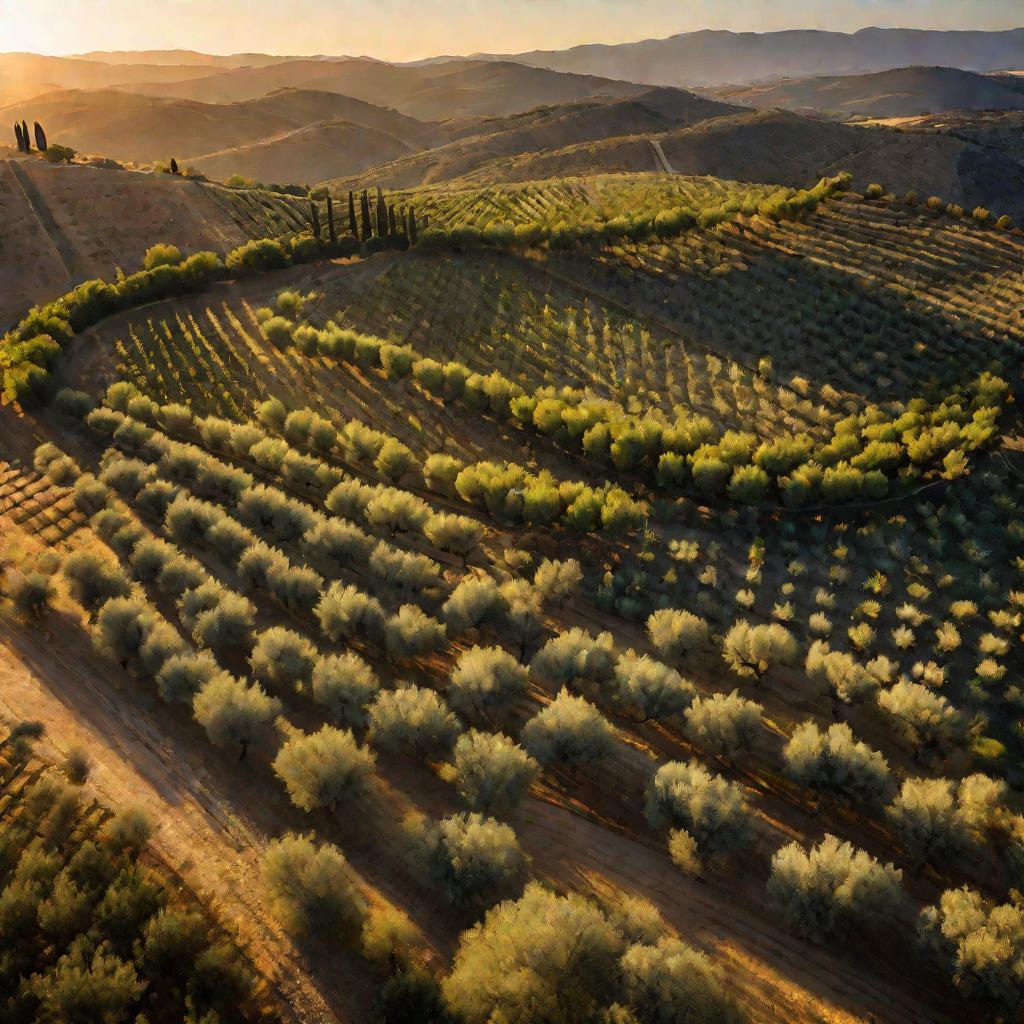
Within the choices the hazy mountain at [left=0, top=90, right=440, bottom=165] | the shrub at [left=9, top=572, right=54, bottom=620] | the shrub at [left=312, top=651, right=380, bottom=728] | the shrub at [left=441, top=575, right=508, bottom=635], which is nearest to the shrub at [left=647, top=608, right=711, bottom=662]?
the shrub at [left=441, top=575, right=508, bottom=635]

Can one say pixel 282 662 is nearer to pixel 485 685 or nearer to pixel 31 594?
pixel 485 685

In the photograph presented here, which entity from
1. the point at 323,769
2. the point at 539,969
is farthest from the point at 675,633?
the point at 323,769

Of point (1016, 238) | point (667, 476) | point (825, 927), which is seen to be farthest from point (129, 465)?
point (1016, 238)

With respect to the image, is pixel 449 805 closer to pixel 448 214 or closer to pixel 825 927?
pixel 825 927

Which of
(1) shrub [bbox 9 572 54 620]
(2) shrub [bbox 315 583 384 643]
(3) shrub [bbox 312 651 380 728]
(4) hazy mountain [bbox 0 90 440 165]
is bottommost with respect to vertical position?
(3) shrub [bbox 312 651 380 728]

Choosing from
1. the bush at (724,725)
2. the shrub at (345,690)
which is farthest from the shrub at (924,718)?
the shrub at (345,690)

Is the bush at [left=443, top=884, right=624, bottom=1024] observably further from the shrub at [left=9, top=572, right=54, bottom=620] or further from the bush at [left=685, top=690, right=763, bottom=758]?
the shrub at [left=9, top=572, right=54, bottom=620]

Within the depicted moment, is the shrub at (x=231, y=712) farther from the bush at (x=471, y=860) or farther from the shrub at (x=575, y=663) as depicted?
the shrub at (x=575, y=663)
